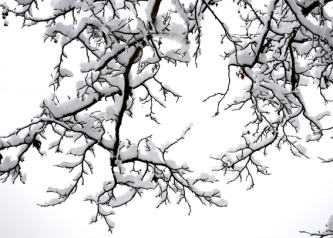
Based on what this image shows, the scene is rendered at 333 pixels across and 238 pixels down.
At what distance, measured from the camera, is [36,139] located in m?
2.88

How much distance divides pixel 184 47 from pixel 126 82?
0.59 meters

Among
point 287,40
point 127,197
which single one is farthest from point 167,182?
point 287,40

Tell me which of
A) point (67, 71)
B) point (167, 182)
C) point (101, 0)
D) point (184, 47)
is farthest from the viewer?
point (167, 182)

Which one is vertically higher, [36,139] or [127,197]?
Answer: [36,139]

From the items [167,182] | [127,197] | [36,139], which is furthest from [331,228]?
[36,139]

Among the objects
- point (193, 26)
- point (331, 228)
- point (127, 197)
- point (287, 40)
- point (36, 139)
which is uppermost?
point (287, 40)

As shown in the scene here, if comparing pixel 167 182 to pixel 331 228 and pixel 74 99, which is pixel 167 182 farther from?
pixel 331 228

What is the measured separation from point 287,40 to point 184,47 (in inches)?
41.7

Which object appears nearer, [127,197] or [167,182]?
[127,197]

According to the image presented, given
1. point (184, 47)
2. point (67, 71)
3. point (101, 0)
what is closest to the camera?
point (184, 47)

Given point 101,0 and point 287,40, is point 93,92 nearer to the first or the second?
point 101,0

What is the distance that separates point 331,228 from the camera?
2.91 meters

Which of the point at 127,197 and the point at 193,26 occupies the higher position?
the point at 193,26

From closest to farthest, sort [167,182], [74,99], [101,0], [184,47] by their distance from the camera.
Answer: [184,47] < [101,0] < [74,99] < [167,182]
